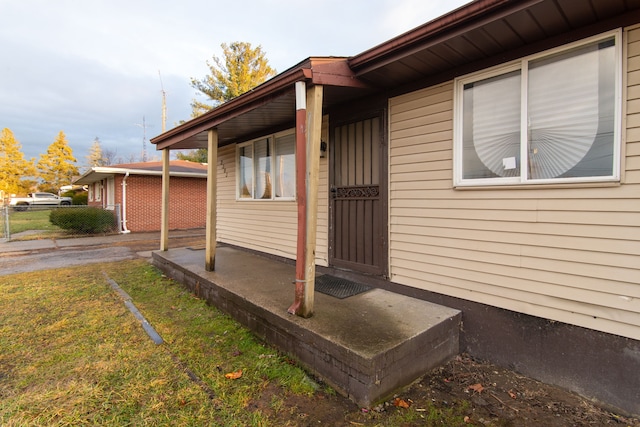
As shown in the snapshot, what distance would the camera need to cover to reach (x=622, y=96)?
212cm

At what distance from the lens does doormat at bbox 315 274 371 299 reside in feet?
11.5

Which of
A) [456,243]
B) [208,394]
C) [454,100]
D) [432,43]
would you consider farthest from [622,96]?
[208,394]

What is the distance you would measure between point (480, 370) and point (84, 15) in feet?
40.5

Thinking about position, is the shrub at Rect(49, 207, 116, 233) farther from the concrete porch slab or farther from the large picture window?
the concrete porch slab

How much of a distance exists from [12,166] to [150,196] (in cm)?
2789

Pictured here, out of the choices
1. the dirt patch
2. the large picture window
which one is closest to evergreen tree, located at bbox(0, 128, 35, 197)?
the large picture window

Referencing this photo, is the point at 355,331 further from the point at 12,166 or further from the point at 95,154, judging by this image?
the point at 95,154

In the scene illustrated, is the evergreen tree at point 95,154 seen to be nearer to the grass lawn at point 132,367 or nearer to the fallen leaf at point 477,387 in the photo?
the grass lawn at point 132,367

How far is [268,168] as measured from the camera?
5.71 meters

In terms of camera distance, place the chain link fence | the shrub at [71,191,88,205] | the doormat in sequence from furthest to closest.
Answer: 1. the shrub at [71,191,88,205]
2. the chain link fence
3. the doormat

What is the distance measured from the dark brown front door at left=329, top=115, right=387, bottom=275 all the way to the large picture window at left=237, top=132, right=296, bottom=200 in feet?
3.94

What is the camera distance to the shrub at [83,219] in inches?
452

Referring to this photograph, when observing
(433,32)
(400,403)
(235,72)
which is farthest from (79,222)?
(235,72)

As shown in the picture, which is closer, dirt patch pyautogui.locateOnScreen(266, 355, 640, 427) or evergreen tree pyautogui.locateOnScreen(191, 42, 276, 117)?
dirt patch pyautogui.locateOnScreen(266, 355, 640, 427)
